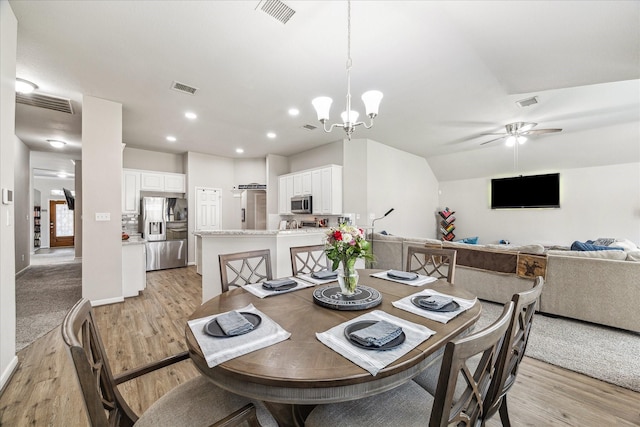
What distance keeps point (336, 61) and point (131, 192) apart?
17.5 ft

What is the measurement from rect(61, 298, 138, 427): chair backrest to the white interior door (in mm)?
5642

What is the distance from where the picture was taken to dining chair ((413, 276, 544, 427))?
38.5 inches

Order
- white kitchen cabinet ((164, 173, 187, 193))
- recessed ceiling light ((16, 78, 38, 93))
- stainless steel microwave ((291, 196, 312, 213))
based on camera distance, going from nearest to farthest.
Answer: recessed ceiling light ((16, 78, 38, 93))
stainless steel microwave ((291, 196, 312, 213))
white kitchen cabinet ((164, 173, 187, 193))

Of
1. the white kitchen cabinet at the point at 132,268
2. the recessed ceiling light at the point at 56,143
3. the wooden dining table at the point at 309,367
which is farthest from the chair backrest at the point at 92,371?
the recessed ceiling light at the point at 56,143

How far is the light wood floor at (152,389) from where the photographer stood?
5.28 ft

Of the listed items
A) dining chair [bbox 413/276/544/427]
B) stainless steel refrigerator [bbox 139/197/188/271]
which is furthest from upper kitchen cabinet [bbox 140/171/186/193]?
dining chair [bbox 413/276/544/427]

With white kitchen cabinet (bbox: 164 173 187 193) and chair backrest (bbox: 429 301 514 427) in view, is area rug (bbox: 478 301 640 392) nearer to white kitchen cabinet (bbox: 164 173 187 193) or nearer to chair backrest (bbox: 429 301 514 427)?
chair backrest (bbox: 429 301 514 427)

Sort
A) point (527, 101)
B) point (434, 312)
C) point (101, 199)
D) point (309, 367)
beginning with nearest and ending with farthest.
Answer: point (309, 367), point (434, 312), point (101, 199), point (527, 101)

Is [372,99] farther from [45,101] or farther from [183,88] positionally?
[45,101]

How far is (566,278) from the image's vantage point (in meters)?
2.96

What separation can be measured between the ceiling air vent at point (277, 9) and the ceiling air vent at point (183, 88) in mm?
Answer: 1625

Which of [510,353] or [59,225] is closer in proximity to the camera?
[510,353]

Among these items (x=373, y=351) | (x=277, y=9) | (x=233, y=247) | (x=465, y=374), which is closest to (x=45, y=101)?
(x=233, y=247)

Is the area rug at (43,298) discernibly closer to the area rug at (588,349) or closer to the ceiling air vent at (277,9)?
the ceiling air vent at (277,9)
